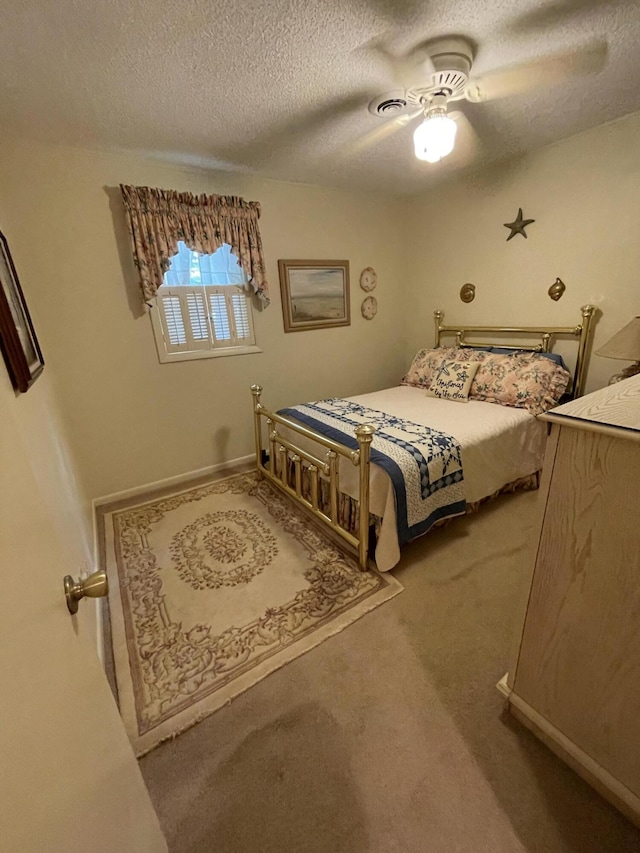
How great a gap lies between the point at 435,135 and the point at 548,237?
5.61 feet

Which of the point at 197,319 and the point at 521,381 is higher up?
the point at 197,319

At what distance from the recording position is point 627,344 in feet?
6.92

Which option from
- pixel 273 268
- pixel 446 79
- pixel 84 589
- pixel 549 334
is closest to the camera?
pixel 84 589

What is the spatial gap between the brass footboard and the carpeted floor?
54 cm

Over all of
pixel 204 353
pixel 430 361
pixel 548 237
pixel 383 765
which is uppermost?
pixel 548 237

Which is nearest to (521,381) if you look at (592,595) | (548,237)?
(548,237)

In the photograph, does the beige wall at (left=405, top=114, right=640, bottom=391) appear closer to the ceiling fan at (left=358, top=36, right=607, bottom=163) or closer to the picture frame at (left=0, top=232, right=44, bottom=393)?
the ceiling fan at (left=358, top=36, right=607, bottom=163)

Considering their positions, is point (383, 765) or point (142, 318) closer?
point (383, 765)

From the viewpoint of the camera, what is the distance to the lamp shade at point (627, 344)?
208 cm

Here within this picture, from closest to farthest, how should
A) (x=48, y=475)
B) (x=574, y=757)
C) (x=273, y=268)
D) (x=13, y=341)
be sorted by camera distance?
(x=574, y=757) < (x=13, y=341) < (x=48, y=475) < (x=273, y=268)

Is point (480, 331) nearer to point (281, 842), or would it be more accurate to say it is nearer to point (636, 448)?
point (636, 448)

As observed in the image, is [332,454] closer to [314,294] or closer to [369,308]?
[314,294]

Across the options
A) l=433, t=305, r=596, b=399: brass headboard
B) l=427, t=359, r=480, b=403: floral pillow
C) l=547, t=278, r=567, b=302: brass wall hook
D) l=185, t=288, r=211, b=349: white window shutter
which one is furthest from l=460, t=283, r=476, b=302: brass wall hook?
l=185, t=288, r=211, b=349: white window shutter

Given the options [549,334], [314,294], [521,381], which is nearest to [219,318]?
[314,294]
